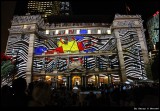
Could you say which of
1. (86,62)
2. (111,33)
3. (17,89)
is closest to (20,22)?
(86,62)

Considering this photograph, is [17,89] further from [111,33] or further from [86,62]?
[111,33]

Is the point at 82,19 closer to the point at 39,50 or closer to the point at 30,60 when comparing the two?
the point at 39,50

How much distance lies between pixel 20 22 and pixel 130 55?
3130cm

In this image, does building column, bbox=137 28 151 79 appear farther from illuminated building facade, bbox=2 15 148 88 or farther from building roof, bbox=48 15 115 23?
building roof, bbox=48 15 115 23

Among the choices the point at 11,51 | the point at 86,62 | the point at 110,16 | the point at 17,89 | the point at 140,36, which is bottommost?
the point at 17,89

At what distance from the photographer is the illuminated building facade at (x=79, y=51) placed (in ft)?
134

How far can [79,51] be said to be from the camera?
4384 cm

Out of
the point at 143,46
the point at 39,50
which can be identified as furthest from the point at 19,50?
the point at 143,46

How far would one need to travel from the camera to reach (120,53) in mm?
42469

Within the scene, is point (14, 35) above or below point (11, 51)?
above

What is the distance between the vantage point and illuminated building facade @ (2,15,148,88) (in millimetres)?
40781

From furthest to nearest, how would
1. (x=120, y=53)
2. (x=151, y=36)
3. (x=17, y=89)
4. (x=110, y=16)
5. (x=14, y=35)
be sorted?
(x=151, y=36)
(x=110, y=16)
(x=14, y=35)
(x=120, y=53)
(x=17, y=89)

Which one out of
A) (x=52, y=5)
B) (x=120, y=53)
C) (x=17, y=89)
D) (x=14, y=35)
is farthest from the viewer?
(x=52, y=5)

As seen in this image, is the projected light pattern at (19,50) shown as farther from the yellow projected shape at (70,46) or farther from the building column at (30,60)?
the yellow projected shape at (70,46)
